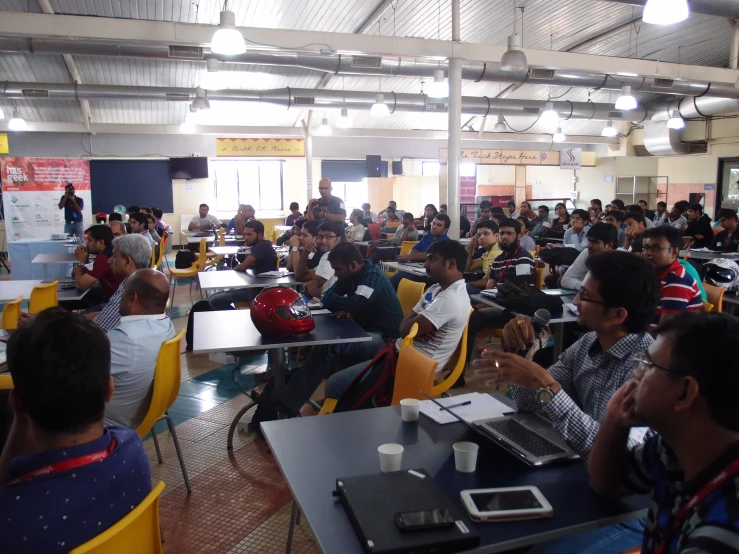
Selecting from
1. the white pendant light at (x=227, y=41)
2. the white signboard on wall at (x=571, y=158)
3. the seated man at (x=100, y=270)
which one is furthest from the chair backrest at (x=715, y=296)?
the white signboard on wall at (x=571, y=158)

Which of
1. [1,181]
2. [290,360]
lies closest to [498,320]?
[290,360]

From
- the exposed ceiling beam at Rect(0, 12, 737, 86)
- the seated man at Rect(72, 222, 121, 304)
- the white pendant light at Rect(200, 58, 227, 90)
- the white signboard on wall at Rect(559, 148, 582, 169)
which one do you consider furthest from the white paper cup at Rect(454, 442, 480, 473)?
the white signboard on wall at Rect(559, 148, 582, 169)

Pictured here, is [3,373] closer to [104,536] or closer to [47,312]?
[47,312]

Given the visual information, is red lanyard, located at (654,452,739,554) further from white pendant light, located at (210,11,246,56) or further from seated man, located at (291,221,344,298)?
white pendant light, located at (210,11,246,56)

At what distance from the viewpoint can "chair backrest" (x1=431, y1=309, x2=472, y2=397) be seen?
3.09 m

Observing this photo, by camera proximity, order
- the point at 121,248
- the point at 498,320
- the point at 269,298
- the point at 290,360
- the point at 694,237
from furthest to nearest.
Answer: the point at 694,237 < the point at 290,360 < the point at 498,320 < the point at 121,248 < the point at 269,298

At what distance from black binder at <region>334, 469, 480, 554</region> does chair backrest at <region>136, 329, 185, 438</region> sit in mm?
1368

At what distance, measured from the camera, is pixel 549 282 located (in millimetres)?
5633

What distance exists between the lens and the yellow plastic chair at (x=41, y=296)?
161 inches

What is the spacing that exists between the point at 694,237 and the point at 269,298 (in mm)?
8174

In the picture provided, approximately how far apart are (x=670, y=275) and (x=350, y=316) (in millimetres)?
2018

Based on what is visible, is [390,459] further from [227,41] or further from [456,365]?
[227,41]

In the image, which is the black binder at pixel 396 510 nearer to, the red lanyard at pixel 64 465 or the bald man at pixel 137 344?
the red lanyard at pixel 64 465

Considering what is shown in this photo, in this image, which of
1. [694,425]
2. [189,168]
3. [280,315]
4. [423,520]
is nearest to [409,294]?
[280,315]
